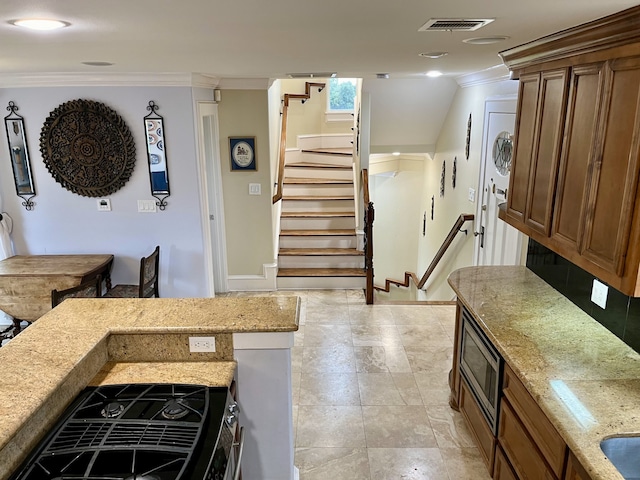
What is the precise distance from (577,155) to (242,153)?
3549 mm

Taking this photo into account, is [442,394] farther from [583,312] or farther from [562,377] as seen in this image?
[562,377]

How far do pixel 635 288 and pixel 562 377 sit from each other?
1.63 ft

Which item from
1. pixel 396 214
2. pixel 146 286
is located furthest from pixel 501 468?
pixel 396 214

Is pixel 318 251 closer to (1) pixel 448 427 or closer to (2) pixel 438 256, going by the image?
(2) pixel 438 256

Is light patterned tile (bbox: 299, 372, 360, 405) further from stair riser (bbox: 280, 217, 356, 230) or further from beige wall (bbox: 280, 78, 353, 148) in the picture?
beige wall (bbox: 280, 78, 353, 148)

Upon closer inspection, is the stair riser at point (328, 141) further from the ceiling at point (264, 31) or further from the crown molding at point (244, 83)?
the ceiling at point (264, 31)

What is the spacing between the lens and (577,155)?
77.8 inches

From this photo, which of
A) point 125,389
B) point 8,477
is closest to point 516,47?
point 125,389

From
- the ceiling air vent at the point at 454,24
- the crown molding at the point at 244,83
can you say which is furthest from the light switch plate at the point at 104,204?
the ceiling air vent at the point at 454,24

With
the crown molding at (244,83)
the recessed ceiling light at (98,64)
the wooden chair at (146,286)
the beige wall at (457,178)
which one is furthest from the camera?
the crown molding at (244,83)

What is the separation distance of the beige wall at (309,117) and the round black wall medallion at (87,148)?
12.8 ft

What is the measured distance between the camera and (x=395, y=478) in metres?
2.49

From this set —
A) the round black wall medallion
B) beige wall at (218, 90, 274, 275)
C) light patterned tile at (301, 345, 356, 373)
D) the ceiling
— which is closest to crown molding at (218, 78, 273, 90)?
beige wall at (218, 90, 274, 275)

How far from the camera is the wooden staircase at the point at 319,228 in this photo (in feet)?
17.6
